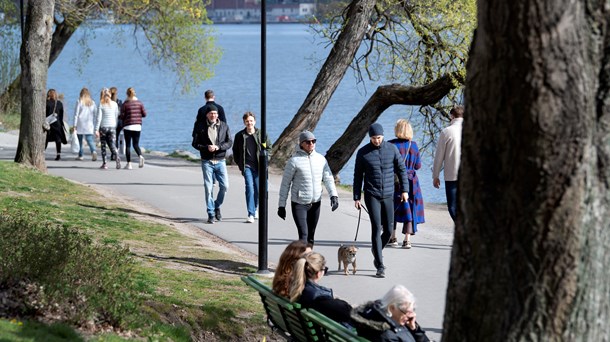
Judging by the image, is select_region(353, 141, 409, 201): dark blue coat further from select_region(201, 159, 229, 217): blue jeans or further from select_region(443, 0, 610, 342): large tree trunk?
select_region(443, 0, 610, 342): large tree trunk

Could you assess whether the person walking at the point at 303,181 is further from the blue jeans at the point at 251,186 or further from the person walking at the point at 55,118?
the person walking at the point at 55,118

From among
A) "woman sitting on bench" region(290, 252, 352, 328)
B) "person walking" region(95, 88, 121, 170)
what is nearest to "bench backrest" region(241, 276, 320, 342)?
"woman sitting on bench" region(290, 252, 352, 328)

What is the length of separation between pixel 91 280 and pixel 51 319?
65 centimetres

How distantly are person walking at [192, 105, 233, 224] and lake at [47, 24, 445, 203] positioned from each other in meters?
9.23

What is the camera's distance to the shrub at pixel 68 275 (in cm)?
880

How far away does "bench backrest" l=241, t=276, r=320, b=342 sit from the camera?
8.57 m

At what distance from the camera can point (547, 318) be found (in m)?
5.84

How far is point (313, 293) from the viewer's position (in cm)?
892

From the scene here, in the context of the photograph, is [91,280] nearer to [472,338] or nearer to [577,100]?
[472,338]

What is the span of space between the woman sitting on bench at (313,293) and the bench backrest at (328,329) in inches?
13.9

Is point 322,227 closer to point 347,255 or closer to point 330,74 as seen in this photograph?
point 347,255

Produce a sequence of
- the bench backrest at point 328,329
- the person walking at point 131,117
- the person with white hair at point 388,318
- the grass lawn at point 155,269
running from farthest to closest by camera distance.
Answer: the person walking at point 131,117 → the grass lawn at point 155,269 → the person with white hair at point 388,318 → the bench backrest at point 328,329

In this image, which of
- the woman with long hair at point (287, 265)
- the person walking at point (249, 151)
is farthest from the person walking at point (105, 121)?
the woman with long hair at point (287, 265)

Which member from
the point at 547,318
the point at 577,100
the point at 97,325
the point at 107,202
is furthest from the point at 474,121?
the point at 107,202
